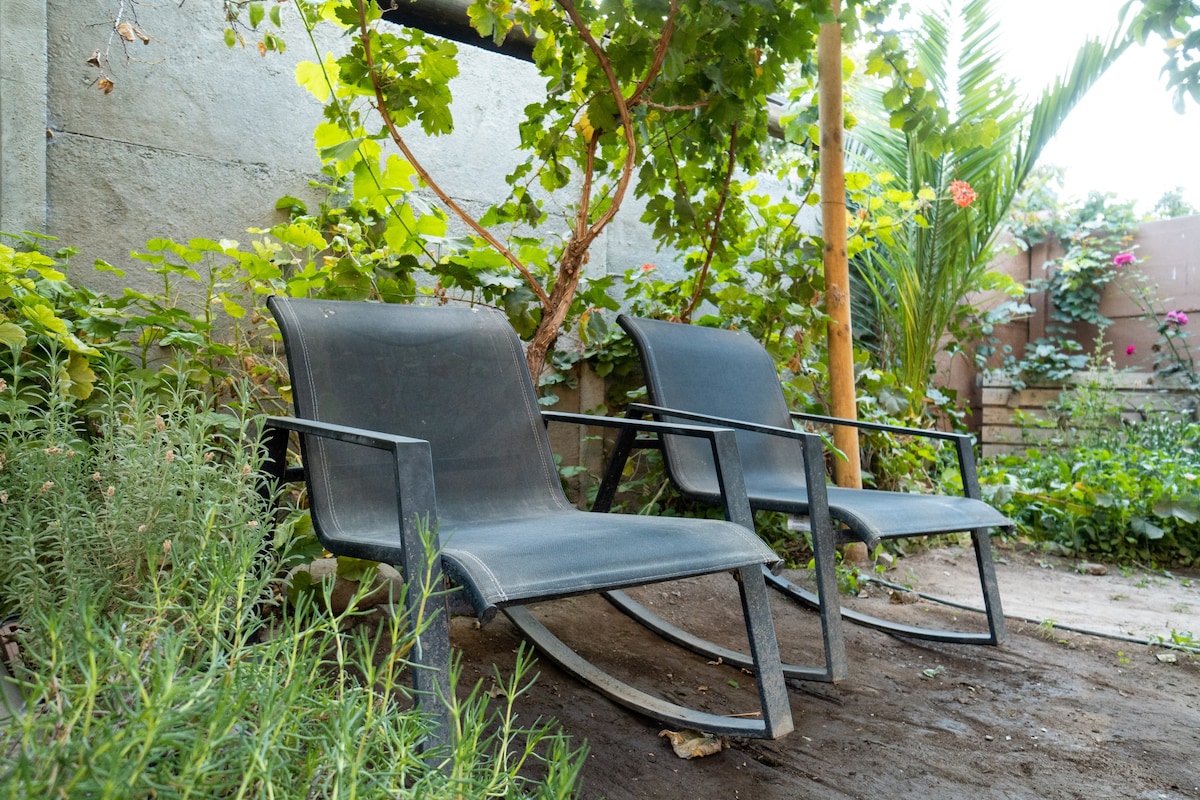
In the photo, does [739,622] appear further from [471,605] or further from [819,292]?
[471,605]

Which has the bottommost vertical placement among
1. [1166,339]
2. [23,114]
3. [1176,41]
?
[1166,339]

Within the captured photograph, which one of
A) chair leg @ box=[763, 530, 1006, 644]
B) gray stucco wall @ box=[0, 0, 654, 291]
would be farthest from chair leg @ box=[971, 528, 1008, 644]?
gray stucco wall @ box=[0, 0, 654, 291]

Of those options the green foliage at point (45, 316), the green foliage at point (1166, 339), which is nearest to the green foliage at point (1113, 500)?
the green foliage at point (1166, 339)

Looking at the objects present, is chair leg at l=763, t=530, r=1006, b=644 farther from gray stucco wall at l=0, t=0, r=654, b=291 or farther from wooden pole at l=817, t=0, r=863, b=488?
gray stucco wall at l=0, t=0, r=654, b=291

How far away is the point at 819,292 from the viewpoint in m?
3.35

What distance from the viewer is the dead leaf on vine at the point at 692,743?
1720mm

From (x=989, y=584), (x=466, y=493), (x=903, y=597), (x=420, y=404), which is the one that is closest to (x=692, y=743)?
(x=466, y=493)

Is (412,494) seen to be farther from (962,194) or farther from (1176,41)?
(962,194)

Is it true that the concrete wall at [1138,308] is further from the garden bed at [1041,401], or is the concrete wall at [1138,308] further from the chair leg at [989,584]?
the chair leg at [989,584]

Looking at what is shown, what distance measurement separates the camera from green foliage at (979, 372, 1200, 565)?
12.2 feet

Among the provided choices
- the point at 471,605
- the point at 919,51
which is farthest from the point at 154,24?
the point at 919,51

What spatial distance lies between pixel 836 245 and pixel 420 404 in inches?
70.1

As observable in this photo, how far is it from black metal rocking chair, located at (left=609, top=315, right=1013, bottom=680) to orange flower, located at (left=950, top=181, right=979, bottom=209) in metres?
1.96

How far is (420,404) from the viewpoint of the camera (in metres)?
2.08
